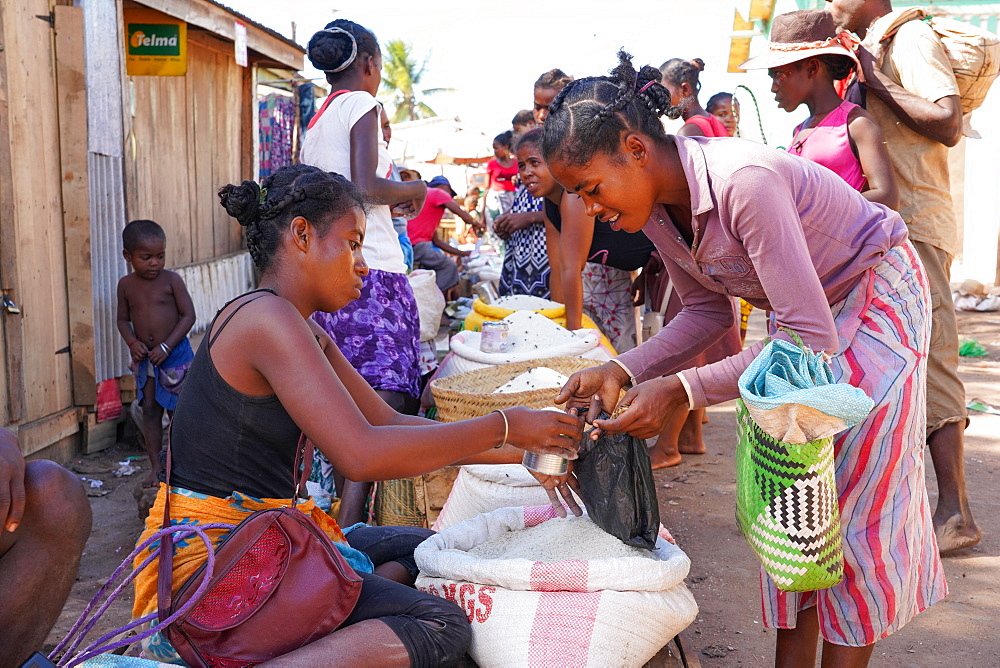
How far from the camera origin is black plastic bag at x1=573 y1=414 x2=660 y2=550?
238cm

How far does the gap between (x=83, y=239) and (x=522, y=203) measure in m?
2.55

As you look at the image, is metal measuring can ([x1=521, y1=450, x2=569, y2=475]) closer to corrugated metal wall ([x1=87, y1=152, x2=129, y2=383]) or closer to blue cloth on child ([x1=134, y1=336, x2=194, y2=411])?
blue cloth on child ([x1=134, y1=336, x2=194, y2=411])

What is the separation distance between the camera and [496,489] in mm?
3092

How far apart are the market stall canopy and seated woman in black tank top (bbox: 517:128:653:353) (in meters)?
12.5

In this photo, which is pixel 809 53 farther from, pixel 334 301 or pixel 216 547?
pixel 216 547

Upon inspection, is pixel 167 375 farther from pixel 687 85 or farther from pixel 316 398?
pixel 687 85

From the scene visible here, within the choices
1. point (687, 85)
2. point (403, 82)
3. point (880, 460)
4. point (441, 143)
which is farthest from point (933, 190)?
point (403, 82)

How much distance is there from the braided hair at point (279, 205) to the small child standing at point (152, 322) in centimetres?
306

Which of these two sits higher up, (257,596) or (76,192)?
(76,192)

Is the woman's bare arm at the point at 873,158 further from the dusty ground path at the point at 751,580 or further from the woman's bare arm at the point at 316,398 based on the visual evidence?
the woman's bare arm at the point at 316,398

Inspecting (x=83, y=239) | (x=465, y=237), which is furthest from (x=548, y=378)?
(x=465, y=237)

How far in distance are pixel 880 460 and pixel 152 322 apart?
13.7 ft

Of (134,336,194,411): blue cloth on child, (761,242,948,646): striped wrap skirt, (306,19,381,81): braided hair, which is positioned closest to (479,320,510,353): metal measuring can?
(306,19,381,81): braided hair

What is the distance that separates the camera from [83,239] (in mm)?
4965
